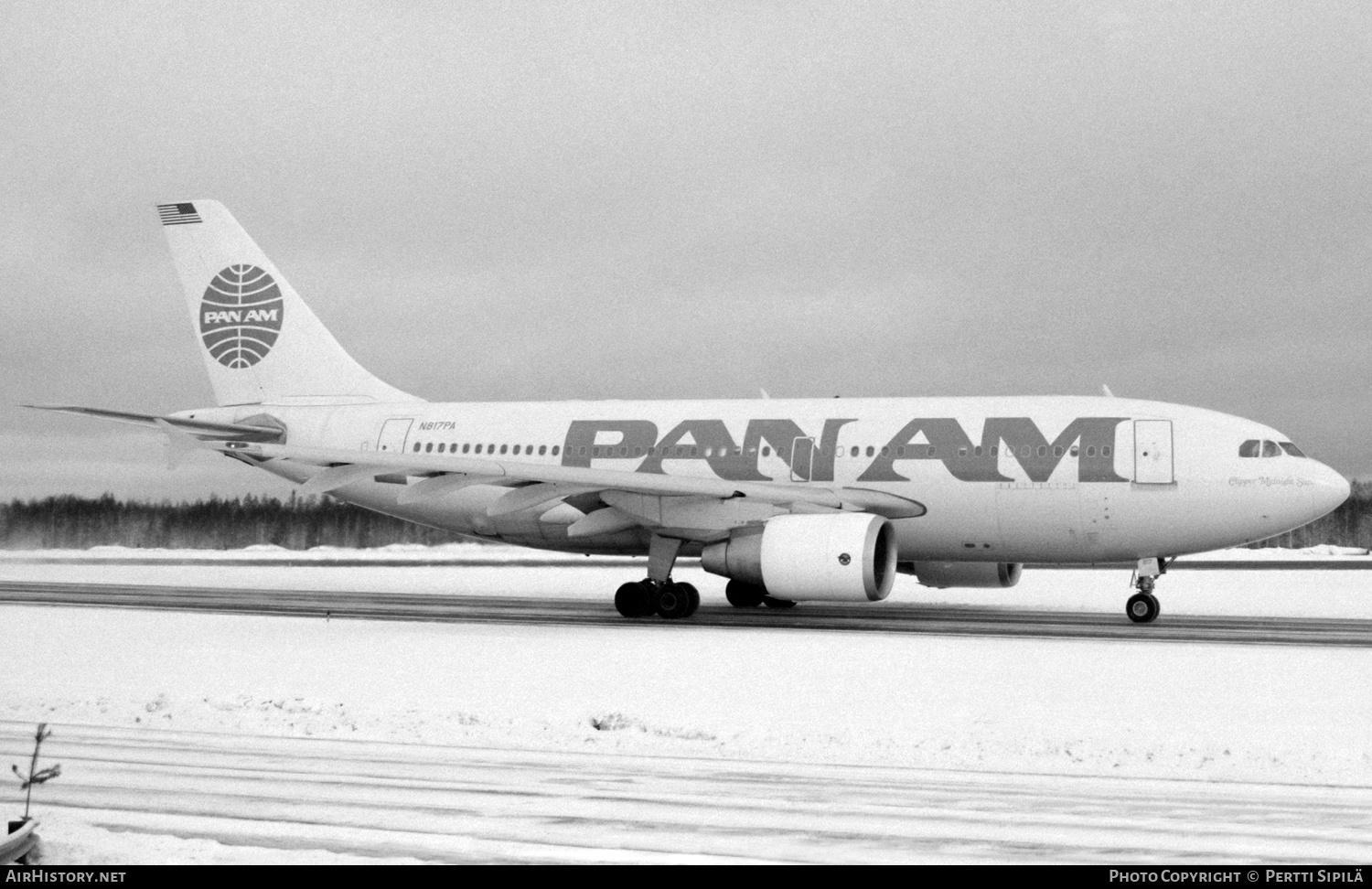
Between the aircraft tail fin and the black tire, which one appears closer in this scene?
the black tire

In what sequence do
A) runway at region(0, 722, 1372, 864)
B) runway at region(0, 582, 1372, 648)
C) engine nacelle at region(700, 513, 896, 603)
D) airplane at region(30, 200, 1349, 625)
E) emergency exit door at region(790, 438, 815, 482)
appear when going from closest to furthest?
runway at region(0, 722, 1372, 864) → runway at region(0, 582, 1372, 648) → engine nacelle at region(700, 513, 896, 603) → airplane at region(30, 200, 1349, 625) → emergency exit door at region(790, 438, 815, 482)

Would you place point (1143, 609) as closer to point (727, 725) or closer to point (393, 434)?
point (727, 725)

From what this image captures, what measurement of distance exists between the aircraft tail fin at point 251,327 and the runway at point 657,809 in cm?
1838

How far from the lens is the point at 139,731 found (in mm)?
10344

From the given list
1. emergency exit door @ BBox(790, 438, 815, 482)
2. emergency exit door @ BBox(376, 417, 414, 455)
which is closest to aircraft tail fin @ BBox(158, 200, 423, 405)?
emergency exit door @ BBox(376, 417, 414, 455)

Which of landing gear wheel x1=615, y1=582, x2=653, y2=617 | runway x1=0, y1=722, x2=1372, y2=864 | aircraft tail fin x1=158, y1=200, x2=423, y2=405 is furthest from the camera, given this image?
aircraft tail fin x1=158, y1=200, x2=423, y2=405

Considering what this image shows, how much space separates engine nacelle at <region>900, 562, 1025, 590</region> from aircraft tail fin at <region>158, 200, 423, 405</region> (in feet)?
38.0

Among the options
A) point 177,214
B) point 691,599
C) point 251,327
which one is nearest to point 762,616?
point 691,599

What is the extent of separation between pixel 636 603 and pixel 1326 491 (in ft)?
36.8

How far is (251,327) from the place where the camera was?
89.6 feet

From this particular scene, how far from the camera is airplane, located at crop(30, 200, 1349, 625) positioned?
1966 centimetres

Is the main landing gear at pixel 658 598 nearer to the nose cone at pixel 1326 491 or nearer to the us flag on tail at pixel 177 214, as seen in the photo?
the nose cone at pixel 1326 491

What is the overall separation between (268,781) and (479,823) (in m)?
1.99

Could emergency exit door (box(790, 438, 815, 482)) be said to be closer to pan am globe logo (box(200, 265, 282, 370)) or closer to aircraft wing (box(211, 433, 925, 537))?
aircraft wing (box(211, 433, 925, 537))
